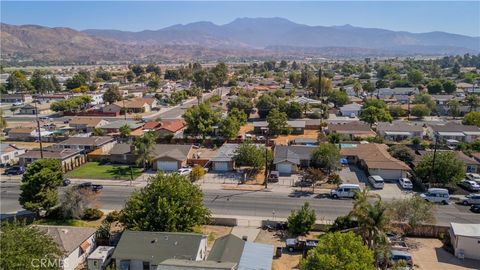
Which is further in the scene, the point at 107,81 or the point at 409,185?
the point at 107,81

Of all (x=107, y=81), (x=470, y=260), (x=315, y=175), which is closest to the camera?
(x=470, y=260)

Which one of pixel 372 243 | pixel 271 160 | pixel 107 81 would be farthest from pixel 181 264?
pixel 107 81

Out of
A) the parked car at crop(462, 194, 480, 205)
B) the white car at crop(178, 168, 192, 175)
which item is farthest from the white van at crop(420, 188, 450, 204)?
the white car at crop(178, 168, 192, 175)

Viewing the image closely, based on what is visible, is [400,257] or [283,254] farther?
[283,254]

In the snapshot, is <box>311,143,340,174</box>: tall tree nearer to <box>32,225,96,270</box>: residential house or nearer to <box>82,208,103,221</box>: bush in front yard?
<box>82,208,103,221</box>: bush in front yard

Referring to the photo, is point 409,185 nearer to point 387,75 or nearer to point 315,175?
point 315,175

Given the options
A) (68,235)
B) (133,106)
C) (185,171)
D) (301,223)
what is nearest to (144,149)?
(185,171)

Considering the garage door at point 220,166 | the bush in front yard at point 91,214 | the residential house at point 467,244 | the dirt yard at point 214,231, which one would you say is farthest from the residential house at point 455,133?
the bush in front yard at point 91,214

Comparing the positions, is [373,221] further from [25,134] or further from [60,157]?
[25,134]
